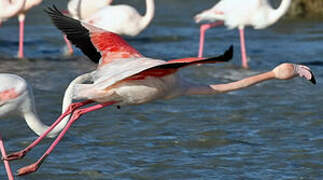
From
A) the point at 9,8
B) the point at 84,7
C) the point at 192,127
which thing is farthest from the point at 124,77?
the point at 84,7

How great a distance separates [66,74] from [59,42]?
2.19m

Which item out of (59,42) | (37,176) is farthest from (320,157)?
(59,42)

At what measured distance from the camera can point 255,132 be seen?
7.65 meters

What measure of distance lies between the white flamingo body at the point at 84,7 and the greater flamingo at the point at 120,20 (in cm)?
58

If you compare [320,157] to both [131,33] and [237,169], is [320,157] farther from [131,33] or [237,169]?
[131,33]

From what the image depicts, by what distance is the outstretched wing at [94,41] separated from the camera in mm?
6305

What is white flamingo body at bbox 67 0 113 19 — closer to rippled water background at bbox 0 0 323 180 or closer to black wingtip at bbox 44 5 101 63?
rippled water background at bbox 0 0 323 180

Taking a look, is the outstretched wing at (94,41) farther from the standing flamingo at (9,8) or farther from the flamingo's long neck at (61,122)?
the standing flamingo at (9,8)

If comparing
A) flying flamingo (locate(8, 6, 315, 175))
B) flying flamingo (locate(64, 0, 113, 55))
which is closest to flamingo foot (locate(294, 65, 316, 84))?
flying flamingo (locate(8, 6, 315, 175))

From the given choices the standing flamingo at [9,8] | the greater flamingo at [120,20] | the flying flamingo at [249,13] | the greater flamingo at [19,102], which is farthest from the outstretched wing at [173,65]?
the standing flamingo at [9,8]

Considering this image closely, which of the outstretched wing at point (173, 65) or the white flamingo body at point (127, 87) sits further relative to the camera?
the white flamingo body at point (127, 87)

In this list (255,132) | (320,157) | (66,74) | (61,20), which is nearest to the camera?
(61,20)

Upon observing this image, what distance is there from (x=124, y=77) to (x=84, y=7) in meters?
5.96

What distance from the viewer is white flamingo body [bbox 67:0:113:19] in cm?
1136
